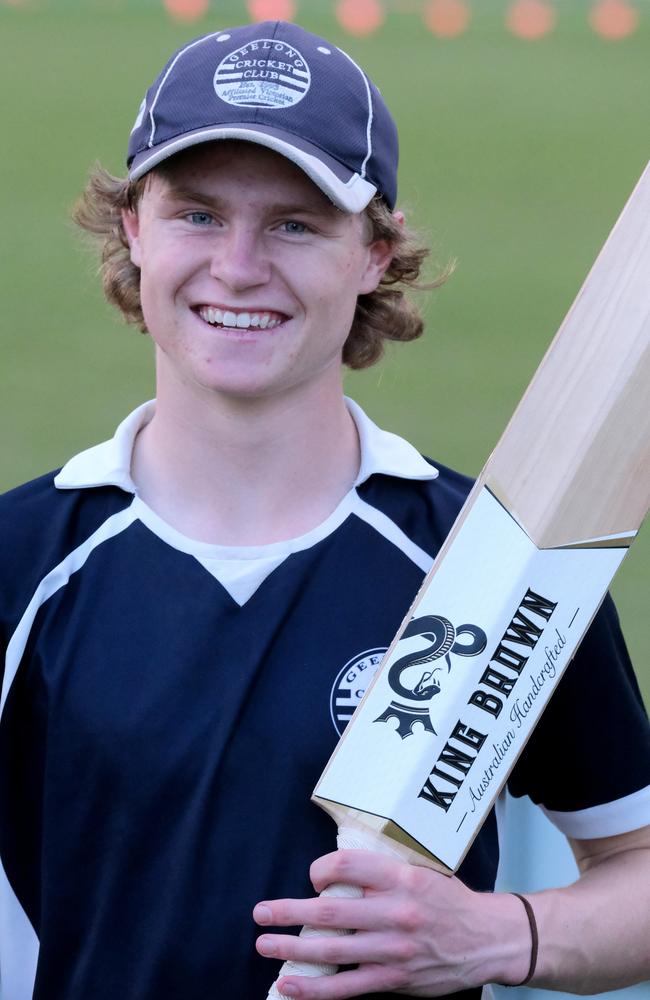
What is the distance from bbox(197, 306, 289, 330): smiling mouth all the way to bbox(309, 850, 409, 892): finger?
1.72ft

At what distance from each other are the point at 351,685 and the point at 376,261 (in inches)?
18.7

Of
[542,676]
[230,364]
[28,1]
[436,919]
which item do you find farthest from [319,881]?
[28,1]

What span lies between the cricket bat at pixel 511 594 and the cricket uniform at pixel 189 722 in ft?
0.16

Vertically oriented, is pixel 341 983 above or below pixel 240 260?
below

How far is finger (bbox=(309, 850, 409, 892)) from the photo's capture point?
1.49 meters

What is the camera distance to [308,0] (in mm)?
8305

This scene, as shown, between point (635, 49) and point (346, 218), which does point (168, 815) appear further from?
point (635, 49)

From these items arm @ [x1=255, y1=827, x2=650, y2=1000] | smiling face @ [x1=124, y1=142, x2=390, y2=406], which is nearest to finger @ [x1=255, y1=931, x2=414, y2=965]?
arm @ [x1=255, y1=827, x2=650, y2=1000]

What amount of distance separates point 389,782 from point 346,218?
576 mm

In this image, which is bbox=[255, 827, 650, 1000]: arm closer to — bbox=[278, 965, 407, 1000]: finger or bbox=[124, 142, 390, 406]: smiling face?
bbox=[278, 965, 407, 1000]: finger

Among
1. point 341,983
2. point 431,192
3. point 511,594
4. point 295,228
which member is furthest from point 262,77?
point 431,192

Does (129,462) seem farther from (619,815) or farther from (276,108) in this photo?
(619,815)

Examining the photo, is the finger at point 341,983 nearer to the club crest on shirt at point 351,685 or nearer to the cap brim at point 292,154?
the club crest on shirt at point 351,685

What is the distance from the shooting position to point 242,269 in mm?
1577
